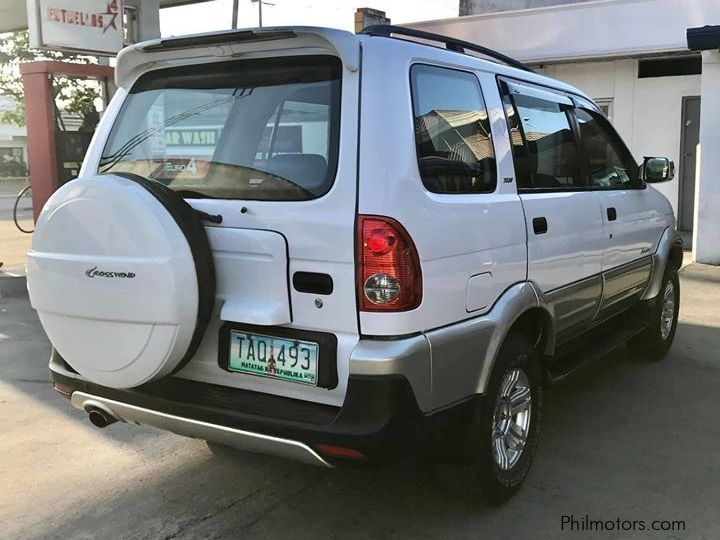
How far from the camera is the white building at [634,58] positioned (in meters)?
10.9

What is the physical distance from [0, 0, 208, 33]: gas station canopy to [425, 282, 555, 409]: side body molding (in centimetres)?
1110

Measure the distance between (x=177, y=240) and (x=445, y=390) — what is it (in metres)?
1.15

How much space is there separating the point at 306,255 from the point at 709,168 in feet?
27.4

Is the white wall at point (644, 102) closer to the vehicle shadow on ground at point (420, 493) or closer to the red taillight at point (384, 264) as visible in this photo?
the vehicle shadow on ground at point (420, 493)

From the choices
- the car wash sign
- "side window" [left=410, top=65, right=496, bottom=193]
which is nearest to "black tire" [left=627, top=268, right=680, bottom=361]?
"side window" [left=410, top=65, right=496, bottom=193]

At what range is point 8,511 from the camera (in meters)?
3.29

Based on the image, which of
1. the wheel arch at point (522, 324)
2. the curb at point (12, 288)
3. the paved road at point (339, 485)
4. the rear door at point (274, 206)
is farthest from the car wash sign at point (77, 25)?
the wheel arch at point (522, 324)

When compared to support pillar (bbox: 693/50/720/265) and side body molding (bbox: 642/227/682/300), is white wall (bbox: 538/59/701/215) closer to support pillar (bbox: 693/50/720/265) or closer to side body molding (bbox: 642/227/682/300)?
support pillar (bbox: 693/50/720/265)

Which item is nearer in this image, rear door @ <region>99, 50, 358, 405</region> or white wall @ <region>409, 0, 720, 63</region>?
rear door @ <region>99, 50, 358, 405</region>

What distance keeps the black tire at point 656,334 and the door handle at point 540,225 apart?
201 centimetres

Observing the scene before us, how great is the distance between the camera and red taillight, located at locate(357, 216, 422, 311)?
261 cm

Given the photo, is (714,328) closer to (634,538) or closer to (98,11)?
(634,538)

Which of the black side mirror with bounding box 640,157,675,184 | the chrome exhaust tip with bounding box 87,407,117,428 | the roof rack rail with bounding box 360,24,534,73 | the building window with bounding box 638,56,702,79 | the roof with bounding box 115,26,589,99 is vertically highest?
the building window with bounding box 638,56,702,79

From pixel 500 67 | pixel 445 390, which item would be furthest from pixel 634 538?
pixel 500 67
